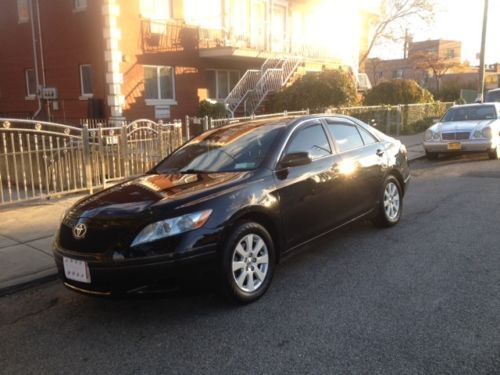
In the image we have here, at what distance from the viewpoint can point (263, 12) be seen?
2266 cm

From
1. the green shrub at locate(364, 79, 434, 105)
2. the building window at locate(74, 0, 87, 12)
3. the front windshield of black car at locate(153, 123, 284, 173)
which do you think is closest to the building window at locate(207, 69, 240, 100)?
the building window at locate(74, 0, 87, 12)

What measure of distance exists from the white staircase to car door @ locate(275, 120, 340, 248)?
13.4 metres

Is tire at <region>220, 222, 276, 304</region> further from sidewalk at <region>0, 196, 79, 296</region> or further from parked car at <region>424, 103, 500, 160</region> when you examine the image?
parked car at <region>424, 103, 500, 160</region>

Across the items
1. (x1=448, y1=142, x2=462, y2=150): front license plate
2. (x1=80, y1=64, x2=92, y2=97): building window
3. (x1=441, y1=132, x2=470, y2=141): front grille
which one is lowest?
(x1=448, y1=142, x2=462, y2=150): front license plate

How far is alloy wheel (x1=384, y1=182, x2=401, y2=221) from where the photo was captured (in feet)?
20.6

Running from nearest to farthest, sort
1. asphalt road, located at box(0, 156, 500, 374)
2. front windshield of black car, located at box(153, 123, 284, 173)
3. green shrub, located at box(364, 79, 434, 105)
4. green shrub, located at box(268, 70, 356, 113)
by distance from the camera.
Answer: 1. asphalt road, located at box(0, 156, 500, 374)
2. front windshield of black car, located at box(153, 123, 284, 173)
3. green shrub, located at box(268, 70, 356, 113)
4. green shrub, located at box(364, 79, 434, 105)

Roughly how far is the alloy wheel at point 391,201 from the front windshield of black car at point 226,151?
6.42ft

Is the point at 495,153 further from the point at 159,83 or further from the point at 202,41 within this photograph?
the point at 159,83

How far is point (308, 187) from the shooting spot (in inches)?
192

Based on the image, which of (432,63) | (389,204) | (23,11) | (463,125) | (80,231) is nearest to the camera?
(80,231)

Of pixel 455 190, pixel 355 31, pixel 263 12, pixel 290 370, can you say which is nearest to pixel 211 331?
pixel 290 370

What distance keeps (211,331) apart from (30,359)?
1277 mm

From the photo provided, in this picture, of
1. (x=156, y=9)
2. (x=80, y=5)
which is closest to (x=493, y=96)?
(x=156, y=9)

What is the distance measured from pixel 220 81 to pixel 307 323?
697 inches
